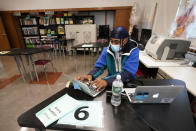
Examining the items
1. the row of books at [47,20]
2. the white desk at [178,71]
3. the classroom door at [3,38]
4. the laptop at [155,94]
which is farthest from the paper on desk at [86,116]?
the classroom door at [3,38]

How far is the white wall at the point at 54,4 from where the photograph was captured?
4342 millimetres

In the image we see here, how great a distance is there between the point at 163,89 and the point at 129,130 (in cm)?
32

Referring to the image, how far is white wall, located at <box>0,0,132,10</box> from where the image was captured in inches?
171

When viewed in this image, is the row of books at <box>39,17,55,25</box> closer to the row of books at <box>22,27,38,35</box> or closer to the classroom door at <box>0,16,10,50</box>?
the row of books at <box>22,27,38,35</box>

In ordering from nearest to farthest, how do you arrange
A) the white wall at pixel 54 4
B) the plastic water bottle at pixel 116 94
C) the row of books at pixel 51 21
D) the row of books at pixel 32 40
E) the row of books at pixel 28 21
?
the plastic water bottle at pixel 116 94 → the white wall at pixel 54 4 → the row of books at pixel 51 21 → the row of books at pixel 28 21 → the row of books at pixel 32 40

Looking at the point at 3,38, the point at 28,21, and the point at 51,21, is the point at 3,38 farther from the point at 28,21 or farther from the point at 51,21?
the point at 51,21

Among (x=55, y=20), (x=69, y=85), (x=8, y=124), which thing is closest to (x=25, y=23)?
(x=55, y=20)

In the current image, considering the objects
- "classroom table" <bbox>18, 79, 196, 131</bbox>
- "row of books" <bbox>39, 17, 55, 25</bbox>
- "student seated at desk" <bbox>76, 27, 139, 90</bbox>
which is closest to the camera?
"classroom table" <bbox>18, 79, 196, 131</bbox>

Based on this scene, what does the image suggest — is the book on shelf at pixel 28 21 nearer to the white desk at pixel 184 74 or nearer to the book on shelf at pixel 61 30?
the book on shelf at pixel 61 30

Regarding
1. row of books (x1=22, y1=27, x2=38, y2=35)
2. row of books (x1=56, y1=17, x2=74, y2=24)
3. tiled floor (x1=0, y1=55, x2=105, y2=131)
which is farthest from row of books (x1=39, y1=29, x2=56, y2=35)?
tiled floor (x1=0, y1=55, x2=105, y2=131)

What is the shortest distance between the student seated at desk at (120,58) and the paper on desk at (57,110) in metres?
0.26

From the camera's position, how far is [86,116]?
2.02 feet

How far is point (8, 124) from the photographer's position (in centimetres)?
149

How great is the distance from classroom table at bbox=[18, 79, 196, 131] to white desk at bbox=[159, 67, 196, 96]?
420mm
